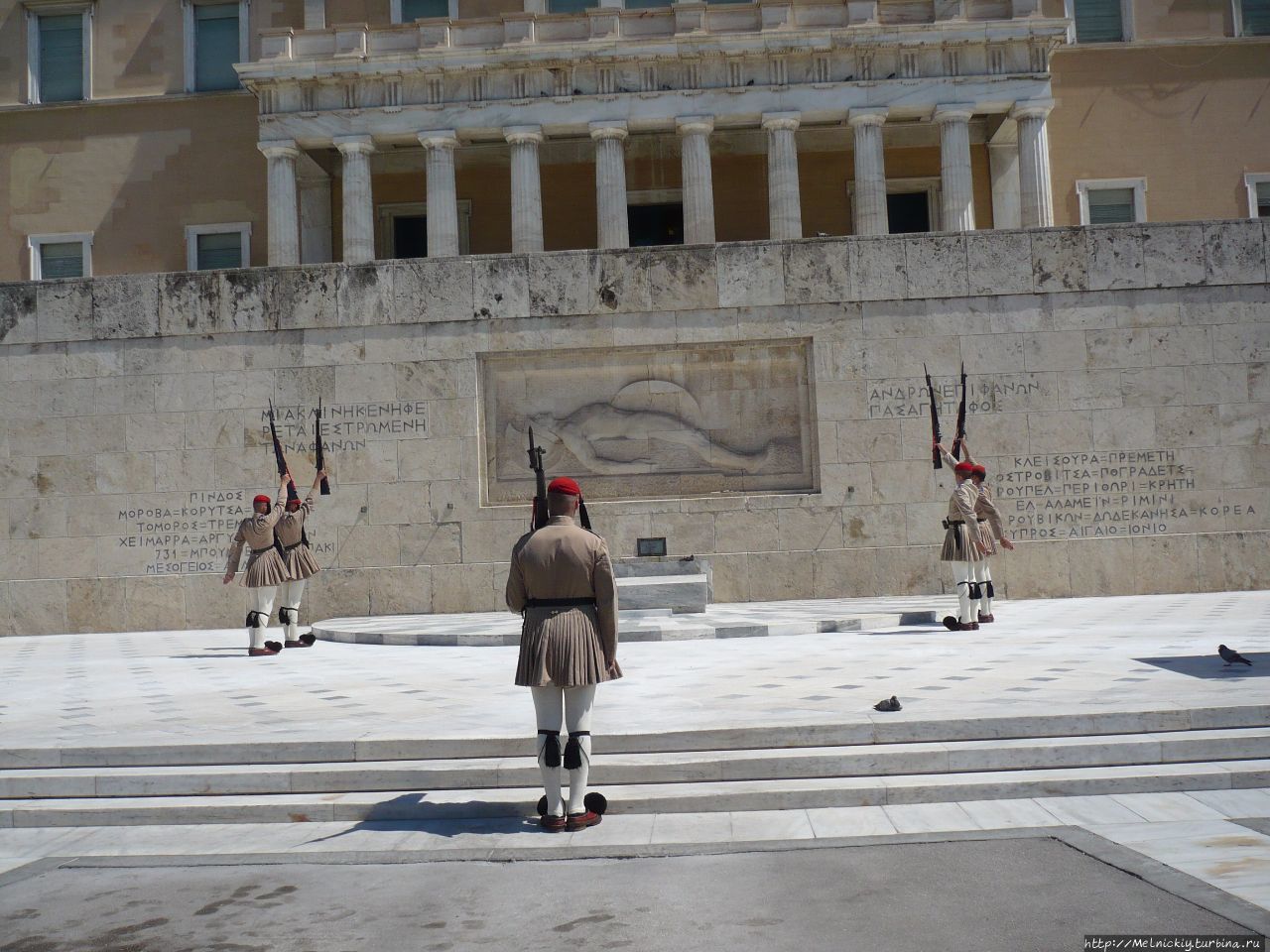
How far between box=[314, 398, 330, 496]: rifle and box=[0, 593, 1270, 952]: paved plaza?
5.56 meters

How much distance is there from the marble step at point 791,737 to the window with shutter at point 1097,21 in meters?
37.3

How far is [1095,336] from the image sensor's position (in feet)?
66.9

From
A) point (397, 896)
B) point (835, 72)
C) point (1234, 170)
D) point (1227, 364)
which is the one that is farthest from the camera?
point (1234, 170)

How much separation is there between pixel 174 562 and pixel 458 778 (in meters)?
13.8

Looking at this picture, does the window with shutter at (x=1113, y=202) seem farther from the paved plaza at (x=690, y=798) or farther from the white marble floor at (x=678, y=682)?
the paved plaza at (x=690, y=798)

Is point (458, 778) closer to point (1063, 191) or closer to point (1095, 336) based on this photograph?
point (1095, 336)

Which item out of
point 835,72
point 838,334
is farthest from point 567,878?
point 835,72

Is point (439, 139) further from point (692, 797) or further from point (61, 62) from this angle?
point (692, 797)

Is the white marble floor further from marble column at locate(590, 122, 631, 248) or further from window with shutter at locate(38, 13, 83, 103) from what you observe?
window with shutter at locate(38, 13, 83, 103)

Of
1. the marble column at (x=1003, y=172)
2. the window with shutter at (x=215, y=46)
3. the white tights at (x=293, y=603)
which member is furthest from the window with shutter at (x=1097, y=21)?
the white tights at (x=293, y=603)

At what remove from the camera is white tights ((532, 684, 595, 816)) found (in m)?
7.55

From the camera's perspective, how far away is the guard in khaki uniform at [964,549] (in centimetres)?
1554

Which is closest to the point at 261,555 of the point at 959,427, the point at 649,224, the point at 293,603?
the point at 293,603

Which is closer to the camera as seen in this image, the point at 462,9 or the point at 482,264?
the point at 482,264
